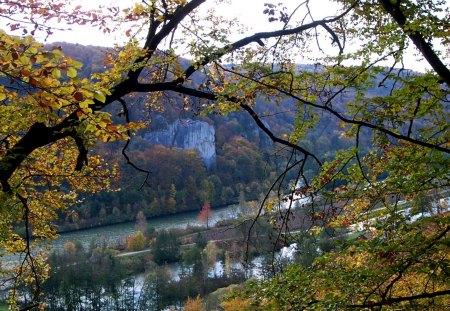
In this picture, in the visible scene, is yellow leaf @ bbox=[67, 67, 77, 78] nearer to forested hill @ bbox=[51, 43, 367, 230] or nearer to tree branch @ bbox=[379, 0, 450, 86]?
tree branch @ bbox=[379, 0, 450, 86]

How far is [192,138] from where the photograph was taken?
3615 inches

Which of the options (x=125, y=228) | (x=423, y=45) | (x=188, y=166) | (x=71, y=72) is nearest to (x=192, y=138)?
(x=188, y=166)

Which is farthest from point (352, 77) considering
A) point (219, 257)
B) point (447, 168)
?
point (219, 257)

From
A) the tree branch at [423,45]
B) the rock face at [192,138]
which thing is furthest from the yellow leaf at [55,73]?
the rock face at [192,138]

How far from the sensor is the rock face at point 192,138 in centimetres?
8862

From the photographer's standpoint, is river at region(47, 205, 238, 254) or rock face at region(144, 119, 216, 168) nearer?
river at region(47, 205, 238, 254)

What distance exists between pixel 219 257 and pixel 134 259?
25.9 ft

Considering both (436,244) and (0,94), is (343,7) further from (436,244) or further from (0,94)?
(0,94)

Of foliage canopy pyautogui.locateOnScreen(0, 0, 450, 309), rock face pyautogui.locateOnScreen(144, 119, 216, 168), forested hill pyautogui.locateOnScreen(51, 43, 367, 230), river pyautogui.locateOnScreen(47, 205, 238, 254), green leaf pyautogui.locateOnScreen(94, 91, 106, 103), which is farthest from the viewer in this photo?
rock face pyautogui.locateOnScreen(144, 119, 216, 168)

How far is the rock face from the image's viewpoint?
88625 millimetres

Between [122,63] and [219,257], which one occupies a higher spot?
[122,63]

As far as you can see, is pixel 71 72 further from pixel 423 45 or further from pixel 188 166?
pixel 188 166

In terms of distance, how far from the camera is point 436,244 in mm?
3047

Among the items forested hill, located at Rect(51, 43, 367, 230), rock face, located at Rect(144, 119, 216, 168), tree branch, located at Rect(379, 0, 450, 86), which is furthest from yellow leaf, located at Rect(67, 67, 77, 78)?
rock face, located at Rect(144, 119, 216, 168)
